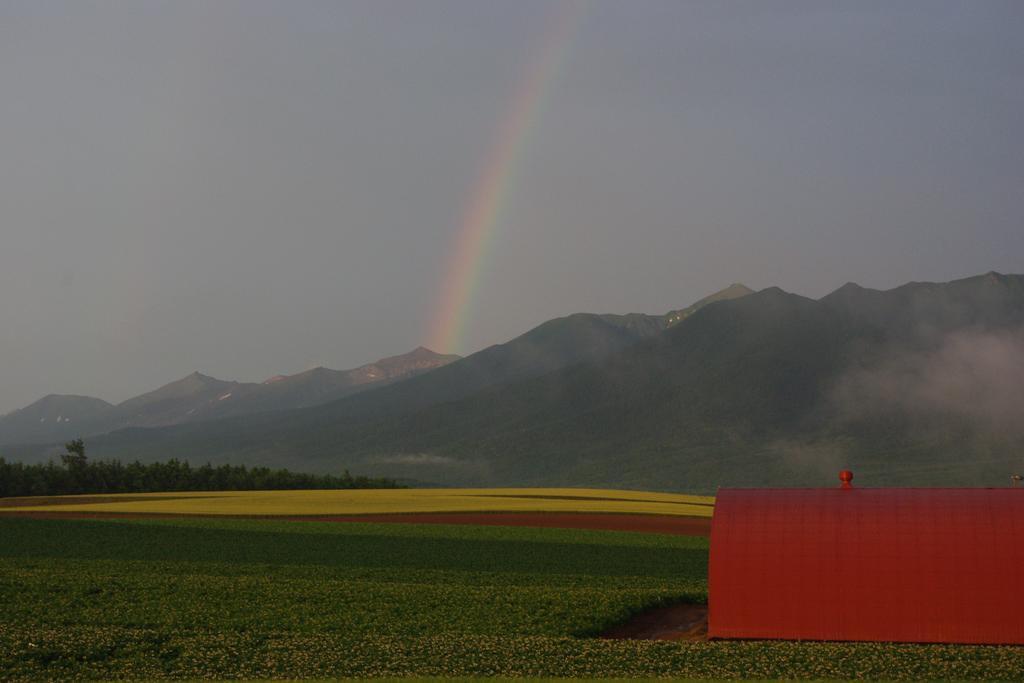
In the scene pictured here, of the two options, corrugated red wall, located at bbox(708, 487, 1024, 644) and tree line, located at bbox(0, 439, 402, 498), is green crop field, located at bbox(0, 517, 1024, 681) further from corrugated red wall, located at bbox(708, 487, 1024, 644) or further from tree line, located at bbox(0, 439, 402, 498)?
tree line, located at bbox(0, 439, 402, 498)

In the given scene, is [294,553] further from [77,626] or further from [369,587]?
[77,626]

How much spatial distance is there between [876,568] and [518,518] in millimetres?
43513

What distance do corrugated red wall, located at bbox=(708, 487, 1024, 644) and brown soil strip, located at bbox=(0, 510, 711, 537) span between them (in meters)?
32.8

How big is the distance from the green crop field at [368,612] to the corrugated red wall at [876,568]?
1.05 meters

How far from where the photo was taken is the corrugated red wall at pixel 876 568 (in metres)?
27.1

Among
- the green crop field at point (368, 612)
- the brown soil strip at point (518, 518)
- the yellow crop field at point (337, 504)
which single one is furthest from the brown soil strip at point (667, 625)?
the yellow crop field at point (337, 504)

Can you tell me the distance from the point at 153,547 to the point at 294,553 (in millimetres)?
6236

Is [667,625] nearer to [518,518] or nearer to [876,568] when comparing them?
[876,568]

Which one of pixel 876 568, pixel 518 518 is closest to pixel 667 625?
pixel 876 568

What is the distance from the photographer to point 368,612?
31562mm

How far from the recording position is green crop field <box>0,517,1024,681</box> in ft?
77.7

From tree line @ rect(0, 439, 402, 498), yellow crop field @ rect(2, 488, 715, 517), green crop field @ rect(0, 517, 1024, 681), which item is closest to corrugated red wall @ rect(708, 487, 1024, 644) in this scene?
green crop field @ rect(0, 517, 1024, 681)

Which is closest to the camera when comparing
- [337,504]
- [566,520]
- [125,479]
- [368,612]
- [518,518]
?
[368,612]

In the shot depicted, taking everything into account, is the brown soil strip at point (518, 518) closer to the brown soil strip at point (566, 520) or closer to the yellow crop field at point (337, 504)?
the brown soil strip at point (566, 520)
